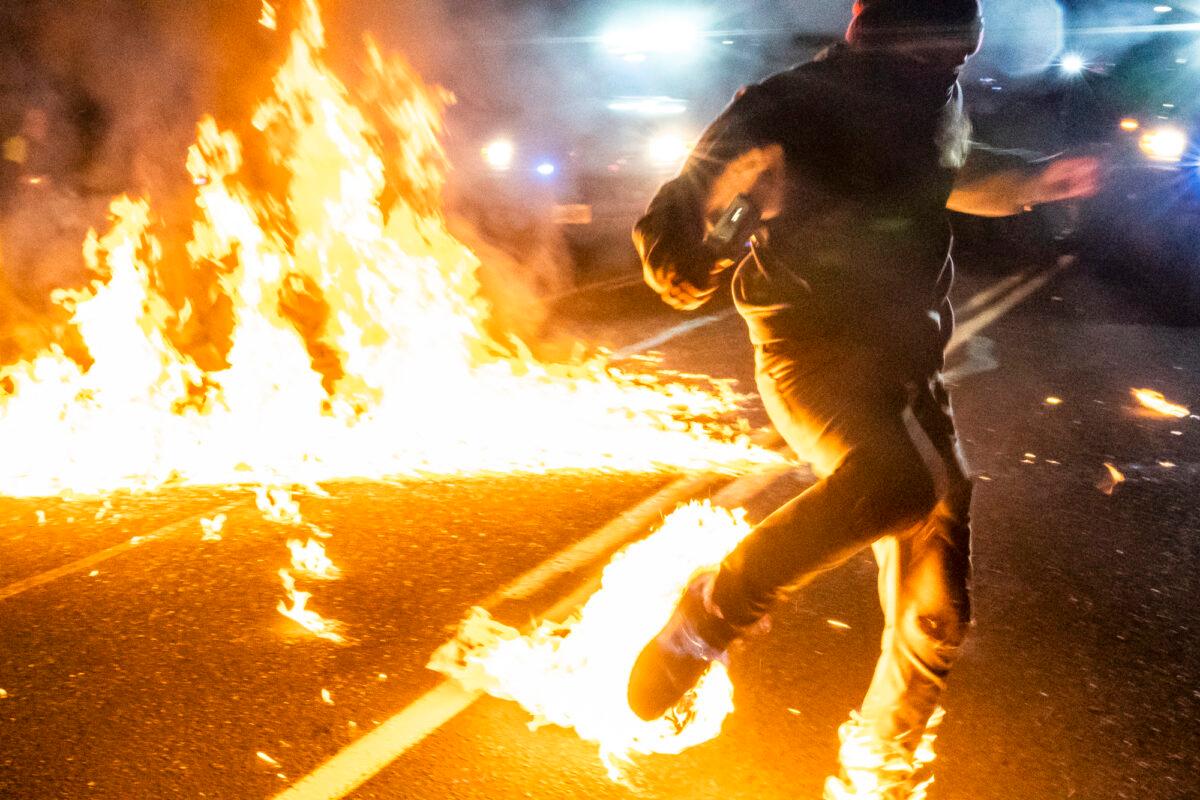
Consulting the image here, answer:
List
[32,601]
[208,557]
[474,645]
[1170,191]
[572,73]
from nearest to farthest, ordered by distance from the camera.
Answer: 1. [474,645]
2. [32,601]
3. [208,557]
4. [572,73]
5. [1170,191]

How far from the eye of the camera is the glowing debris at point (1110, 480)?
5781 millimetres

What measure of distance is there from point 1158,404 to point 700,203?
19.9 ft

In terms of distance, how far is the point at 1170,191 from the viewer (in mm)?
18703

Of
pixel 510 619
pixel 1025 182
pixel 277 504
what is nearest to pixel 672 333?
pixel 277 504

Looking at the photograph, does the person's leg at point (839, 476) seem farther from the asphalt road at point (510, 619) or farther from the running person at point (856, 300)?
the asphalt road at point (510, 619)

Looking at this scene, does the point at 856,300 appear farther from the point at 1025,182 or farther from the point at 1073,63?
the point at 1073,63

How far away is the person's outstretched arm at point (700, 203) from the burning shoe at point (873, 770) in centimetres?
115

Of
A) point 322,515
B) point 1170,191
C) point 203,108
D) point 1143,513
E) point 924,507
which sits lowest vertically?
point 1170,191

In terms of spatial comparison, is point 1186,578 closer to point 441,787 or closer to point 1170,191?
point 441,787

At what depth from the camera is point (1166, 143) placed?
14.9 meters

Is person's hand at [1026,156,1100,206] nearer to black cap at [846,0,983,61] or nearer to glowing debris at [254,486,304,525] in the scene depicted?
black cap at [846,0,983,61]

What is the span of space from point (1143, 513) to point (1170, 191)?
1520 centimetres

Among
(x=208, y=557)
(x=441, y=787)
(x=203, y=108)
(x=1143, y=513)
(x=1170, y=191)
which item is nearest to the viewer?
(x=441, y=787)

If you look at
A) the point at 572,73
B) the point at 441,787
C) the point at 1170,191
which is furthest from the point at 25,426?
the point at 1170,191
